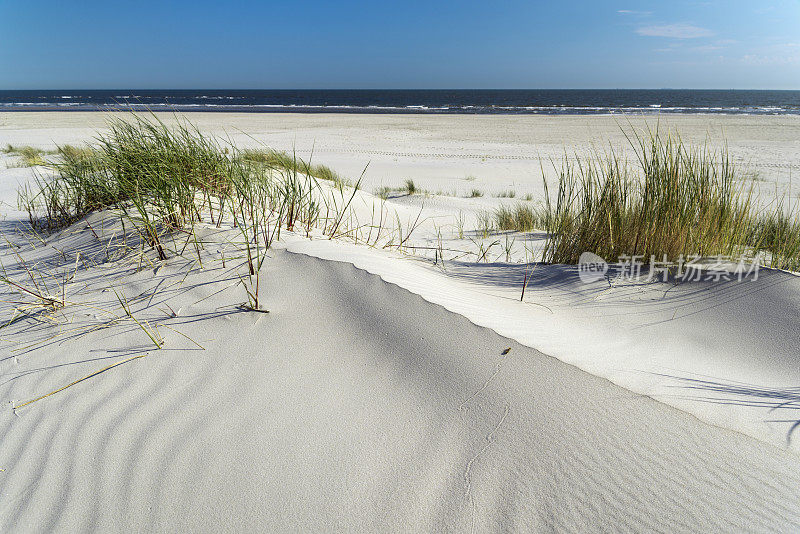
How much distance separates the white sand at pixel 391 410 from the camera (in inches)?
45.9

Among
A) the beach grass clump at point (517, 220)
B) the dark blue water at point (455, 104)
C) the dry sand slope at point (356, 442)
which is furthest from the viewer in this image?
the dark blue water at point (455, 104)

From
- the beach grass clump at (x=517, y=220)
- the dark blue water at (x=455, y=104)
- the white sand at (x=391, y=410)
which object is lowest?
the beach grass clump at (x=517, y=220)

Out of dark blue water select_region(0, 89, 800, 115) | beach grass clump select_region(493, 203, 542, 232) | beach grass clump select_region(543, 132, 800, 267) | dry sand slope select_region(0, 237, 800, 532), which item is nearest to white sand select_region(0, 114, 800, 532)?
dry sand slope select_region(0, 237, 800, 532)

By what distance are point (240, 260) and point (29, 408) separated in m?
1.05

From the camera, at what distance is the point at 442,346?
1.74 meters

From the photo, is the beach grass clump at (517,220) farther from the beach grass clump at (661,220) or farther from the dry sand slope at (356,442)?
the dry sand slope at (356,442)

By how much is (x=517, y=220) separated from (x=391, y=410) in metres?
3.78

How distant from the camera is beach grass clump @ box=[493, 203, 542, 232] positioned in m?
4.68

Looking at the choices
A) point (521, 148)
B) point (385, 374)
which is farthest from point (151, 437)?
point (521, 148)

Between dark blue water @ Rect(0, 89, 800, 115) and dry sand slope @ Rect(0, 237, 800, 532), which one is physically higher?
dark blue water @ Rect(0, 89, 800, 115)

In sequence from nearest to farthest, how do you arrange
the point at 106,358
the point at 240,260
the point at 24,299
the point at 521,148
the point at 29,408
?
the point at 29,408, the point at 106,358, the point at 24,299, the point at 240,260, the point at 521,148

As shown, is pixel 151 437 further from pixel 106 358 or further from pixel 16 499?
pixel 106 358

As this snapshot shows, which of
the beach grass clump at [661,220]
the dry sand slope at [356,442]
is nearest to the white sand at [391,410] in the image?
the dry sand slope at [356,442]

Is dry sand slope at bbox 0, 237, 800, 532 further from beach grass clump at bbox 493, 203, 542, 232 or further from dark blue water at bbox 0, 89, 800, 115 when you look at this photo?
dark blue water at bbox 0, 89, 800, 115
